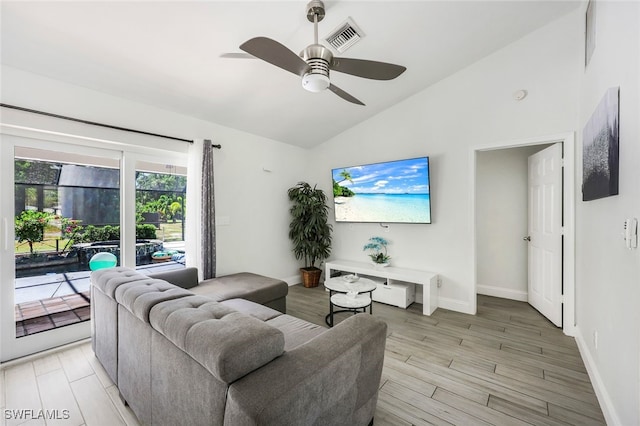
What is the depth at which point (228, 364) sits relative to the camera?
3.17ft

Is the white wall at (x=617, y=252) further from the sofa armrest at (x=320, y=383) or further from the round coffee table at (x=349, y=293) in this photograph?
the round coffee table at (x=349, y=293)

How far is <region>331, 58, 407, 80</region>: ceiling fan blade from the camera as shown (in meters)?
1.87

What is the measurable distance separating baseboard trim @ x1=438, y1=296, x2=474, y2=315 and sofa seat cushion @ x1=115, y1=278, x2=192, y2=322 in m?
3.23

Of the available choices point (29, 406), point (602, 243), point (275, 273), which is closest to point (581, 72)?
point (602, 243)

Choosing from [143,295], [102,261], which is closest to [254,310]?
[143,295]

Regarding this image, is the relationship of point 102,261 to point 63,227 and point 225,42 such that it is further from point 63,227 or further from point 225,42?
point 225,42

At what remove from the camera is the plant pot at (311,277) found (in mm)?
4582

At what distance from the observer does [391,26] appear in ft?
8.41

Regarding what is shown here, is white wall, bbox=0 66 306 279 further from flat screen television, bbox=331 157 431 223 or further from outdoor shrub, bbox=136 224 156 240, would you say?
flat screen television, bbox=331 157 431 223

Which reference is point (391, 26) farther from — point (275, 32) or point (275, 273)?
point (275, 273)

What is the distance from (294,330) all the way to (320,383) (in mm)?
915

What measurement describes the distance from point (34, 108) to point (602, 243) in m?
4.69

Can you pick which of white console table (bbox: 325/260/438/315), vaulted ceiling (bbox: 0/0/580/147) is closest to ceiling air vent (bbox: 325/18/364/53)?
vaulted ceiling (bbox: 0/0/580/147)

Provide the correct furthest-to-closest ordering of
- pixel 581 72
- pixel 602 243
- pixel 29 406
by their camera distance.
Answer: pixel 581 72 → pixel 602 243 → pixel 29 406
